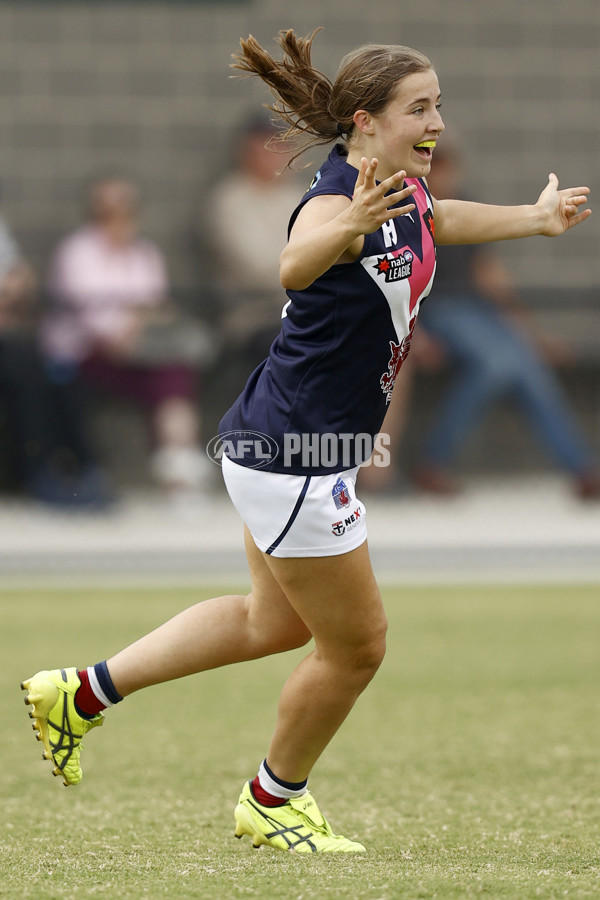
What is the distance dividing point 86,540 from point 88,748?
14.5 feet

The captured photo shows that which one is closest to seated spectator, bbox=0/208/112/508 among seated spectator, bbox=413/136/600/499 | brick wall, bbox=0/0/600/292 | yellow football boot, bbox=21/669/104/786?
brick wall, bbox=0/0/600/292

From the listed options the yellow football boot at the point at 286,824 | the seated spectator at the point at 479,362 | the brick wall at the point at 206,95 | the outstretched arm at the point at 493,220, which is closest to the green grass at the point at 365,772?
the yellow football boot at the point at 286,824

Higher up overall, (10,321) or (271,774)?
(10,321)

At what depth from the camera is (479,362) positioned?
984 centimetres

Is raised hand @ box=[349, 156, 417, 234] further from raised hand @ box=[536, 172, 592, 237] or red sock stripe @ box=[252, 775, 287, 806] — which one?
red sock stripe @ box=[252, 775, 287, 806]

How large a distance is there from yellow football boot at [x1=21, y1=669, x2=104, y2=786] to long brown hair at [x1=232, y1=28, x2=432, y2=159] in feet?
4.92

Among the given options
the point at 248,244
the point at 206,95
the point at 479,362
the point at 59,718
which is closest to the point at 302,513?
the point at 59,718

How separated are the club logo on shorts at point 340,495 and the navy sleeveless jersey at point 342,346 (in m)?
0.04

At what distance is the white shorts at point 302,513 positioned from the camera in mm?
3273

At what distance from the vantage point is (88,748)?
4.77 meters

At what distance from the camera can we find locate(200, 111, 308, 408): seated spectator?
31.4 feet

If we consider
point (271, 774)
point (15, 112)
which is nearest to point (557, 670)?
point (271, 774)

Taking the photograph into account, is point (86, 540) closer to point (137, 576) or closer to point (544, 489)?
point (137, 576)

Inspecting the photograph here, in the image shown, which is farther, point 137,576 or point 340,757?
point 137,576
